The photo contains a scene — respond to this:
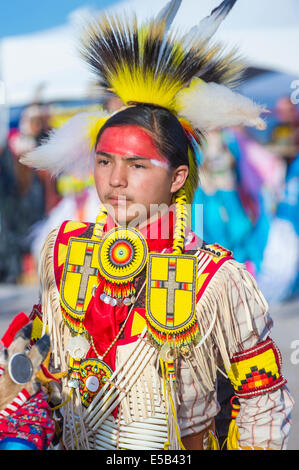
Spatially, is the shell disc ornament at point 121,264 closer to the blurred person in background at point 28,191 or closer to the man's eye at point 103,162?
the man's eye at point 103,162

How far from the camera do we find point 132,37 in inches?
74.8

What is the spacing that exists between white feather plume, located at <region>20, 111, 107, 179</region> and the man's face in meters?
0.18

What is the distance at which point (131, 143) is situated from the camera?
6.02 ft

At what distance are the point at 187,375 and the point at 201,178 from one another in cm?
76

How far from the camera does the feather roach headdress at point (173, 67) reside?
1.90 m

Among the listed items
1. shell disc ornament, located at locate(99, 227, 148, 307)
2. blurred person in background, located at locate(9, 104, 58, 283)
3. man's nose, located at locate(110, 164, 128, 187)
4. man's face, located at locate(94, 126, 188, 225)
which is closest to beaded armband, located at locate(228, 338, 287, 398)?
shell disc ornament, located at locate(99, 227, 148, 307)

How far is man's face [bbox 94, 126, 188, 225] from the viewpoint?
183cm

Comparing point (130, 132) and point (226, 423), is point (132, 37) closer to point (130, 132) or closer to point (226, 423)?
point (130, 132)

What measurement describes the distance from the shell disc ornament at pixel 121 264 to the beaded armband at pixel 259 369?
0.41 metres

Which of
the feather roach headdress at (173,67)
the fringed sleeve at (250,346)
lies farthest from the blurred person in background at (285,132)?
the fringed sleeve at (250,346)

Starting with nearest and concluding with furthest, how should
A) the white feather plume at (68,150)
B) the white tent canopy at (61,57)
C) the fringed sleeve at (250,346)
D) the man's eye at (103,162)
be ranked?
the fringed sleeve at (250,346), the man's eye at (103,162), the white feather plume at (68,150), the white tent canopy at (61,57)

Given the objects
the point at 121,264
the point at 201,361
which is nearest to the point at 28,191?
the point at 121,264

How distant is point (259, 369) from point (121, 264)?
0.56m

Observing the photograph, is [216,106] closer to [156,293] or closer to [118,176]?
[118,176]
